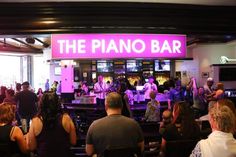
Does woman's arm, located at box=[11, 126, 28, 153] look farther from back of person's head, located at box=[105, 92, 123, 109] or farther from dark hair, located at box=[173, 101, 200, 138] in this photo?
dark hair, located at box=[173, 101, 200, 138]

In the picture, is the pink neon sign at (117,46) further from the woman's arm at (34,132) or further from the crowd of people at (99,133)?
the woman's arm at (34,132)

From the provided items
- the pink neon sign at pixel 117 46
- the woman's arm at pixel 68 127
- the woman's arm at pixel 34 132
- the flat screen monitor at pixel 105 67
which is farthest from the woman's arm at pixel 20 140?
the flat screen monitor at pixel 105 67

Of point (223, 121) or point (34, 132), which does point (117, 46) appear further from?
point (223, 121)

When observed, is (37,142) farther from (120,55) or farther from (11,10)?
(11,10)

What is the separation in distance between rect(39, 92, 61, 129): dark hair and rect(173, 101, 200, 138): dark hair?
4.66ft

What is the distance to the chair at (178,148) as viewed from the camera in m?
3.13

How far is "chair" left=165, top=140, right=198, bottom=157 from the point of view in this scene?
10.3 feet

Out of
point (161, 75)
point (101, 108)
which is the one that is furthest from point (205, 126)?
point (161, 75)

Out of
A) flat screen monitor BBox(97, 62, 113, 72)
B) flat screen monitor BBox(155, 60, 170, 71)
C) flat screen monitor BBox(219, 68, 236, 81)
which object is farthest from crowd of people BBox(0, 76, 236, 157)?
flat screen monitor BBox(155, 60, 170, 71)

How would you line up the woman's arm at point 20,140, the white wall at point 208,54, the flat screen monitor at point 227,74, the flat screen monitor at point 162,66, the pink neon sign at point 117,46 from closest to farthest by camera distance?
the woman's arm at point 20,140, the pink neon sign at point 117,46, the flat screen monitor at point 227,74, the white wall at point 208,54, the flat screen monitor at point 162,66

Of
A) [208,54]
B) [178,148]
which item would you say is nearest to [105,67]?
[208,54]

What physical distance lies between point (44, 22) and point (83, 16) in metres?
0.50

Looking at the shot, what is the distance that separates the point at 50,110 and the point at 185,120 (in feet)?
5.11

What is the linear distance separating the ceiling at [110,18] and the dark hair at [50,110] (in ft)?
3.95
